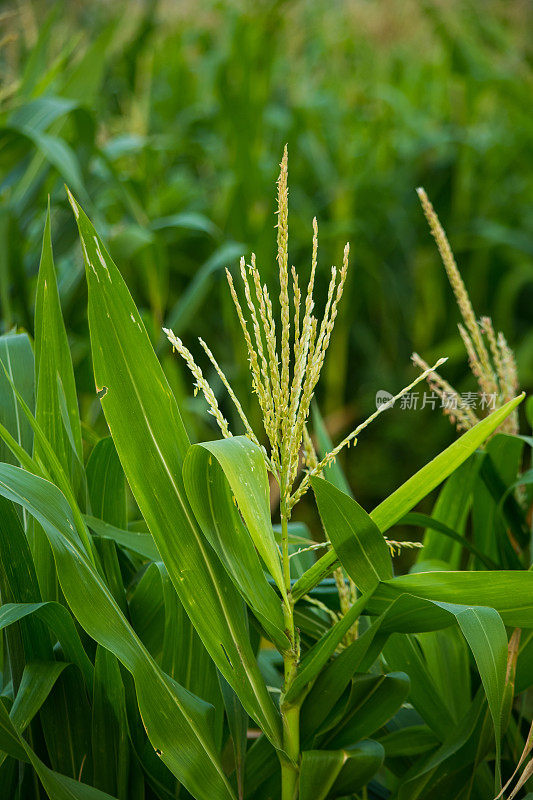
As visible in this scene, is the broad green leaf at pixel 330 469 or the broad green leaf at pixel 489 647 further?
the broad green leaf at pixel 330 469

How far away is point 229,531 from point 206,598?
4 cm

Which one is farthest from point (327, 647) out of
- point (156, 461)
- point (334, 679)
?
point (156, 461)

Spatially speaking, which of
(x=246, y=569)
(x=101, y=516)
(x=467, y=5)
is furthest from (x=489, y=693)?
(x=467, y=5)

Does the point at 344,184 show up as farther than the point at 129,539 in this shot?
Yes

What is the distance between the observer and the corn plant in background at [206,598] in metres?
0.42

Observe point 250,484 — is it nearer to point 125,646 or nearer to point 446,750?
point 125,646

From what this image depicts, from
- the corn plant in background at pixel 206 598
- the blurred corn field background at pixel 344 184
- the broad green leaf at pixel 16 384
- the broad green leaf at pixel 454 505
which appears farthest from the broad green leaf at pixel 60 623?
the blurred corn field background at pixel 344 184

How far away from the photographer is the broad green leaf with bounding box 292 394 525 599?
425 mm

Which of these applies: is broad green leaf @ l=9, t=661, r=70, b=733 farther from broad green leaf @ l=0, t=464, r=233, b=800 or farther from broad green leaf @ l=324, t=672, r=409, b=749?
broad green leaf @ l=324, t=672, r=409, b=749

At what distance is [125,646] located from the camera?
1.39ft

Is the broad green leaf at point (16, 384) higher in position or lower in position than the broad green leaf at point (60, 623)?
higher

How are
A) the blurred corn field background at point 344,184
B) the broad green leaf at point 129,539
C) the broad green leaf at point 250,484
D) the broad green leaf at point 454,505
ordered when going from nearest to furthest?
the broad green leaf at point 250,484 < the broad green leaf at point 129,539 < the broad green leaf at point 454,505 < the blurred corn field background at point 344,184

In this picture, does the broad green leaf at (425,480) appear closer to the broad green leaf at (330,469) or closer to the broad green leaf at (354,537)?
the broad green leaf at (354,537)

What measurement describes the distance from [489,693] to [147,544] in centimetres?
22
